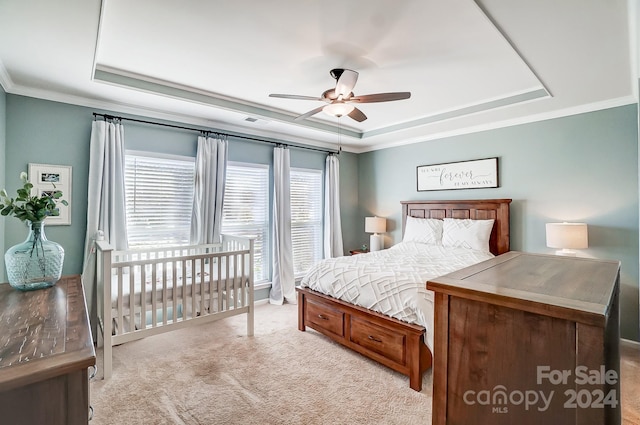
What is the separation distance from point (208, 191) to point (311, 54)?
2059 mm

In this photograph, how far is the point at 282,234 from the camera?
14.3 ft

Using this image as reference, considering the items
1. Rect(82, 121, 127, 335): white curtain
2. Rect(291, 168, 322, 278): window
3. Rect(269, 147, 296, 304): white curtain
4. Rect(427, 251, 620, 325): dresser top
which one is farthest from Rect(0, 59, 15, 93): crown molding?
Rect(427, 251, 620, 325): dresser top

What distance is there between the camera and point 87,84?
2.66 m

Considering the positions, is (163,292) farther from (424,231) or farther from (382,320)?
(424,231)

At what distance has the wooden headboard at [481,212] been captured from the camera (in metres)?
3.73

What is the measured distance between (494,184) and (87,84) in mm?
4600

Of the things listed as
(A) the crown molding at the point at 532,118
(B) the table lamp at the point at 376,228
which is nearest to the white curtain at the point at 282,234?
(B) the table lamp at the point at 376,228

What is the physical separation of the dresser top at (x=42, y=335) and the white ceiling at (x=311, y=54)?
1.57m

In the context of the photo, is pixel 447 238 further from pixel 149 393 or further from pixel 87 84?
pixel 87 84

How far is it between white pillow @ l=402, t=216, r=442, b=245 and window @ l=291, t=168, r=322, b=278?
149cm

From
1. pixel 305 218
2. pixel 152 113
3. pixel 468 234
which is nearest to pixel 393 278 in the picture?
pixel 468 234

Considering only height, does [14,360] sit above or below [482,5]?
below

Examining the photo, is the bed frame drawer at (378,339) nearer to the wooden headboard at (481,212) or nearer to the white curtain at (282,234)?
the white curtain at (282,234)

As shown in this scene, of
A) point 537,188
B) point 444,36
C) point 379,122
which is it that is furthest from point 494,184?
point 444,36
